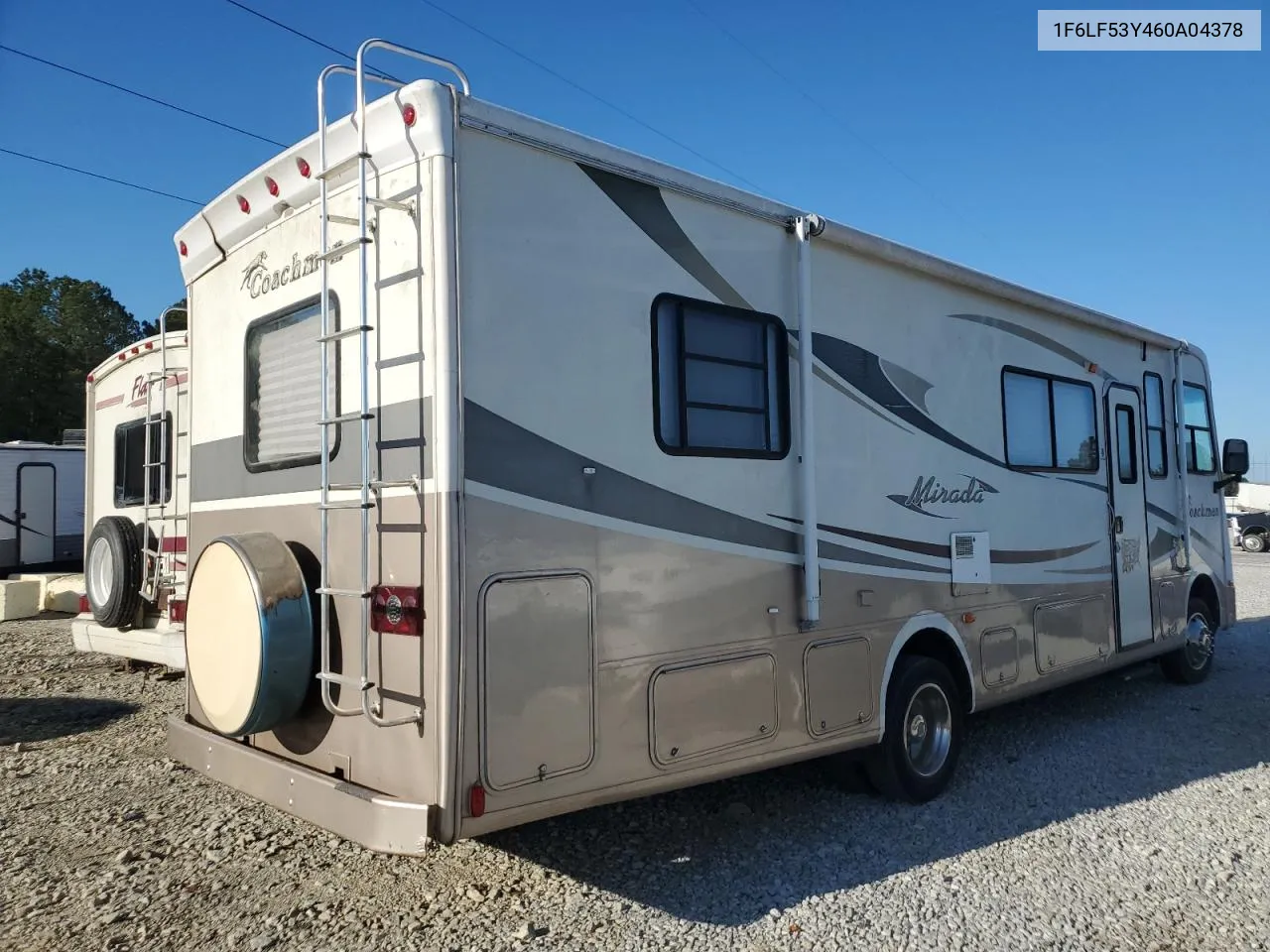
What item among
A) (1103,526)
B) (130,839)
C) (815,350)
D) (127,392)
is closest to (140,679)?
(127,392)

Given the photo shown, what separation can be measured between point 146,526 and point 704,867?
491cm

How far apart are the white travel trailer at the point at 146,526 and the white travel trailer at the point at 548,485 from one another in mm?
2154

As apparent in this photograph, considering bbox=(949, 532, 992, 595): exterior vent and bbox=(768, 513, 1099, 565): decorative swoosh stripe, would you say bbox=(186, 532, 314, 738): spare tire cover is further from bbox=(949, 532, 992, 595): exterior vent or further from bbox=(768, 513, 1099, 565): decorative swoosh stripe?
bbox=(949, 532, 992, 595): exterior vent

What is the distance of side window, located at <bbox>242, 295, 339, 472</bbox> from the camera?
159 inches

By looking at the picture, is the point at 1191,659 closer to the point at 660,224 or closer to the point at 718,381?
the point at 718,381

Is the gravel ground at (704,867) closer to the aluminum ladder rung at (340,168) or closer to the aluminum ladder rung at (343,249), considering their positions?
the aluminum ladder rung at (343,249)

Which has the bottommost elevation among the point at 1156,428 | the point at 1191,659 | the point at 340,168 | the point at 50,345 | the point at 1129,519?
the point at 1191,659

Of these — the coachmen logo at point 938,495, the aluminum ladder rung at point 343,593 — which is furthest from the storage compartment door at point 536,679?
the coachmen logo at point 938,495

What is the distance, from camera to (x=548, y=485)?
3.58 meters

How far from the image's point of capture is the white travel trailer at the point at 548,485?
11.1 feet

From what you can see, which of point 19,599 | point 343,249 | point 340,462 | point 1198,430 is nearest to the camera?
point 343,249

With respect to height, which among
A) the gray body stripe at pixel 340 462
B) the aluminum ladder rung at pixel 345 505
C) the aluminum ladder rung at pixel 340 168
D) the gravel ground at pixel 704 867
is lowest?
the gravel ground at pixel 704 867

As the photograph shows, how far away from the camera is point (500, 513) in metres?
3.43

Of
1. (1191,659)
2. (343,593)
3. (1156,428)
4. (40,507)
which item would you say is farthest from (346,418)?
(40,507)
